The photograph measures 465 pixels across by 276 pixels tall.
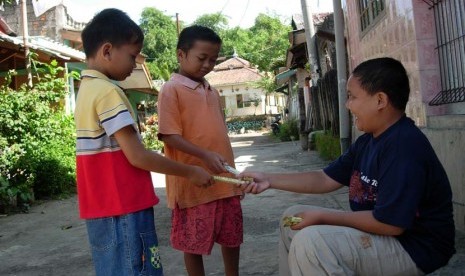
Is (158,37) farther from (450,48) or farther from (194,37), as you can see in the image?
(194,37)

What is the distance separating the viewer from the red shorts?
103 inches

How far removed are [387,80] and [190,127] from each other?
112cm

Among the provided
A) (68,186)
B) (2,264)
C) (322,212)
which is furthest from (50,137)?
(322,212)

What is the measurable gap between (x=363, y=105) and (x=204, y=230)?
111 cm

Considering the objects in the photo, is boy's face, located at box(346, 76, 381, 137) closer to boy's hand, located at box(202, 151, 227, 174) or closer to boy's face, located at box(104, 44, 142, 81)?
boy's hand, located at box(202, 151, 227, 174)

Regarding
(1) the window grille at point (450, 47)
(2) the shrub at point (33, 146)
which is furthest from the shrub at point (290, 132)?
(1) the window grille at point (450, 47)

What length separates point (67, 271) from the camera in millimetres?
3795

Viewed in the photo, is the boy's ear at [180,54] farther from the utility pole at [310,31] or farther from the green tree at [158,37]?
the green tree at [158,37]

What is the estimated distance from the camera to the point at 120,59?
2.17 meters

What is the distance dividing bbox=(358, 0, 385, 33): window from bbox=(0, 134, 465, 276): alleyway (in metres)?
2.12

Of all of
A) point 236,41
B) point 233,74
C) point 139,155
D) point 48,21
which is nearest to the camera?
point 139,155

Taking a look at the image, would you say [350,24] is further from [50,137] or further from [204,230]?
[204,230]

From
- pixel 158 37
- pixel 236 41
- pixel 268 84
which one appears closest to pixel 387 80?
pixel 268 84

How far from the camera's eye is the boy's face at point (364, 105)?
1985 mm
